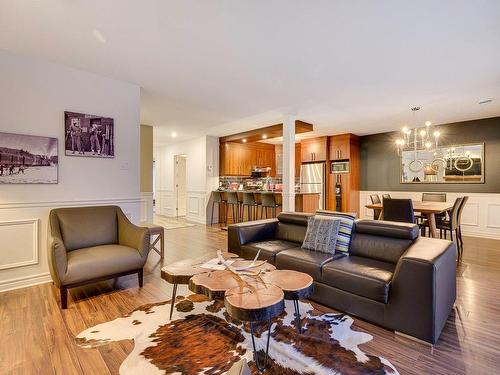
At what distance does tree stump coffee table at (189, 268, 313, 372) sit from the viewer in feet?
5.14

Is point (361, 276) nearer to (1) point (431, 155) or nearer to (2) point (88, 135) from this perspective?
(2) point (88, 135)

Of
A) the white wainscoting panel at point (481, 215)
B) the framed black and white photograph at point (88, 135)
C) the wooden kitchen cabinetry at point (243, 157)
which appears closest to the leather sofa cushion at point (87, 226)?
the framed black and white photograph at point (88, 135)

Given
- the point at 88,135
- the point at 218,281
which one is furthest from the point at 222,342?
the point at 88,135

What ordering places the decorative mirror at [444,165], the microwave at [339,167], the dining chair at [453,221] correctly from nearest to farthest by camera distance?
the dining chair at [453,221] < the decorative mirror at [444,165] < the microwave at [339,167]

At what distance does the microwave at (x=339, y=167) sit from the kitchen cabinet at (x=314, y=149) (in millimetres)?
321

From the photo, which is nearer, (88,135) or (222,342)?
(222,342)

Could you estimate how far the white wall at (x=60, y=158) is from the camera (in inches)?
117

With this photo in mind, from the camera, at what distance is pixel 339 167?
7.70 metres

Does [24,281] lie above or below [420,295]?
below

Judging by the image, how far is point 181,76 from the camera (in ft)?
11.7

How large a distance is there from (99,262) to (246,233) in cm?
167

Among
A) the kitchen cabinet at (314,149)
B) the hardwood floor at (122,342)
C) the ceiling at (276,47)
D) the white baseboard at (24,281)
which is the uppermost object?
the ceiling at (276,47)

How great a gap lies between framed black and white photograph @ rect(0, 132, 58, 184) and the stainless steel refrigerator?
6.01m

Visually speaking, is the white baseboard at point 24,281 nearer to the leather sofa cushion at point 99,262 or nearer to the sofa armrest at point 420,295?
the leather sofa cushion at point 99,262
